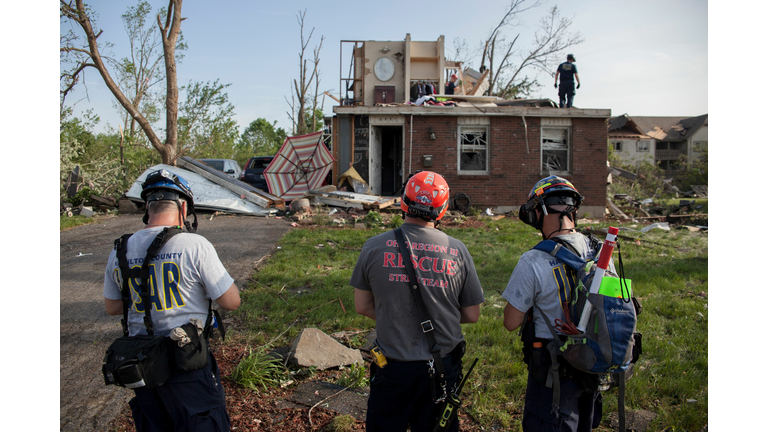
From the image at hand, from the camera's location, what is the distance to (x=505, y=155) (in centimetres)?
1426

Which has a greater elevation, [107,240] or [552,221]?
[552,221]

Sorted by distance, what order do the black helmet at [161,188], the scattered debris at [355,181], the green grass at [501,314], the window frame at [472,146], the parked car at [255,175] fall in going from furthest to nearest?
1. the parked car at [255,175]
2. the window frame at [472,146]
3. the scattered debris at [355,181]
4. the green grass at [501,314]
5. the black helmet at [161,188]

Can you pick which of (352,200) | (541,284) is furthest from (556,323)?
(352,200)

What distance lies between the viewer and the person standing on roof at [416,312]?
7.03 feet

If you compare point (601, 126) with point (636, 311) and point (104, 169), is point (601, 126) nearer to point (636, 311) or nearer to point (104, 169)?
point (636, 311)

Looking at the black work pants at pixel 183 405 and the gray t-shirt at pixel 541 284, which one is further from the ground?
the gray t-shirt at pixel 541 284

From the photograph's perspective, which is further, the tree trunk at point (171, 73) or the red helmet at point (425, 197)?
the tree trunk at point (171, 73)

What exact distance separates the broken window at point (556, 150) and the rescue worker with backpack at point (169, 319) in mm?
13997

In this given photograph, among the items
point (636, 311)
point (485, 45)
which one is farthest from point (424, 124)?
point (485, 45)

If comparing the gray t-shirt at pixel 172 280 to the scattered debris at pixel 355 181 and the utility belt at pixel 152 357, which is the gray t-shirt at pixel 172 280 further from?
the scattered debris at pixel 355 181

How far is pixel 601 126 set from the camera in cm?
1433

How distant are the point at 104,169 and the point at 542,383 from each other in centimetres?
1749

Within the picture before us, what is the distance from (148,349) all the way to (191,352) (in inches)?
7.3

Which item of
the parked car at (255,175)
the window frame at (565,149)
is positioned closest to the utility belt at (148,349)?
the window frame at (565,149)
